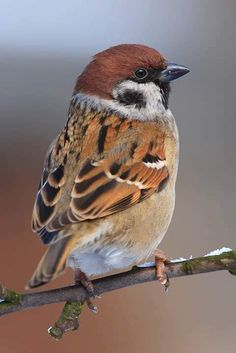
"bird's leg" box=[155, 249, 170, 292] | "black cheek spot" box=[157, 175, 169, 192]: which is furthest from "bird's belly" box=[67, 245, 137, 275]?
"black cheek spot" box=[157, 175, 169, 192]

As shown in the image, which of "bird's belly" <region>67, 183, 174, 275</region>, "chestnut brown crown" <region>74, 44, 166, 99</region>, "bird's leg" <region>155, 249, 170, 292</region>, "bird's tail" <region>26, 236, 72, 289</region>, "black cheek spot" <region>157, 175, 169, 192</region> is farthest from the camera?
"chestnut brown crown" <region>74, 44, 166, 99</region>

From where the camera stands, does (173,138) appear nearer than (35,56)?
Yes

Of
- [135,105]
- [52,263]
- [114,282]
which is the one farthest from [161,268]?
[135,105]

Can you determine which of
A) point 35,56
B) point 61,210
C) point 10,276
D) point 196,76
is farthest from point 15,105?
point 61,210

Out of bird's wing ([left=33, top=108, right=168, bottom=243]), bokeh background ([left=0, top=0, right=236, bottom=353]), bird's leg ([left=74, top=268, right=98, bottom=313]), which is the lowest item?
bokeh background ([left=0, top=0, right=236, bottom=353])

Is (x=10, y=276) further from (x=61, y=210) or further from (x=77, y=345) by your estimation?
(x=61, y=210)

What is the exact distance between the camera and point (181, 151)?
7.74 metres

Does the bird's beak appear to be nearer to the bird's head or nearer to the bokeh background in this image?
the bird's head

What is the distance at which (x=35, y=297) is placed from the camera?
2975mm

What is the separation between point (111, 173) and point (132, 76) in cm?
48

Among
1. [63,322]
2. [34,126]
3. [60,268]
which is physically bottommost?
[34,126]

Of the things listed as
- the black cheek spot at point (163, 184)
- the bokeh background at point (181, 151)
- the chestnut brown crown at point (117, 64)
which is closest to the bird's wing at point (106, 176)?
the black cheek spot at point (163, 184)

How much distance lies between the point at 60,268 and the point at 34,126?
4.44 meters

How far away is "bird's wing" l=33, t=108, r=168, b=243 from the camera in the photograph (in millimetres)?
3258
